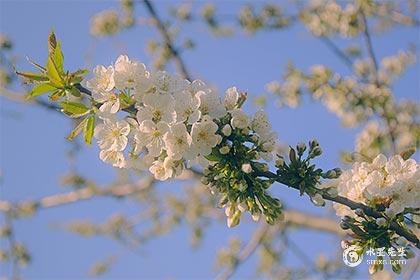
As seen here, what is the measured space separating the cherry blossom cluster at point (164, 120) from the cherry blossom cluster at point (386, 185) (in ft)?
1.41

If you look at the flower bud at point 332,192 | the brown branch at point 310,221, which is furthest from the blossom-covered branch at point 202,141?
the brown branch at point 310,221

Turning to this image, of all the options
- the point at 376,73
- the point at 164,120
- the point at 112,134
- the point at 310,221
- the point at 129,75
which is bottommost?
the point at 310,221

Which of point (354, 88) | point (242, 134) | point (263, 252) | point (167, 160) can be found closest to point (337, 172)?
point (242, 134)

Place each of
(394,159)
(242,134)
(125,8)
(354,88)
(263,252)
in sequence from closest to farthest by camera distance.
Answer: (242,134) < (394,159) < (354,88) < (125,8) < (263,252)

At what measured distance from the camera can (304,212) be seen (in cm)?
617

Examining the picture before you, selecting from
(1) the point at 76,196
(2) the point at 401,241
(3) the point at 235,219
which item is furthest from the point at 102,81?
(1) the point at 76,196

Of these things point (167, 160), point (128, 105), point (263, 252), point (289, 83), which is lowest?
point (263, 252)

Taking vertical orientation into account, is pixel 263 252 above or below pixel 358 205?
below

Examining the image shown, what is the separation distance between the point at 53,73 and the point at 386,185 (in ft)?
4.31

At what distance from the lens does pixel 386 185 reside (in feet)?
7.25

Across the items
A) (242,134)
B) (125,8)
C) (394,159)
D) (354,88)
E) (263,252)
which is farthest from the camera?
(263,252)

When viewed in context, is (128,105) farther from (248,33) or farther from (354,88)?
(248,33)

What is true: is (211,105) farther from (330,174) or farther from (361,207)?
(361,207)

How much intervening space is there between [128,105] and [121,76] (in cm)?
11
